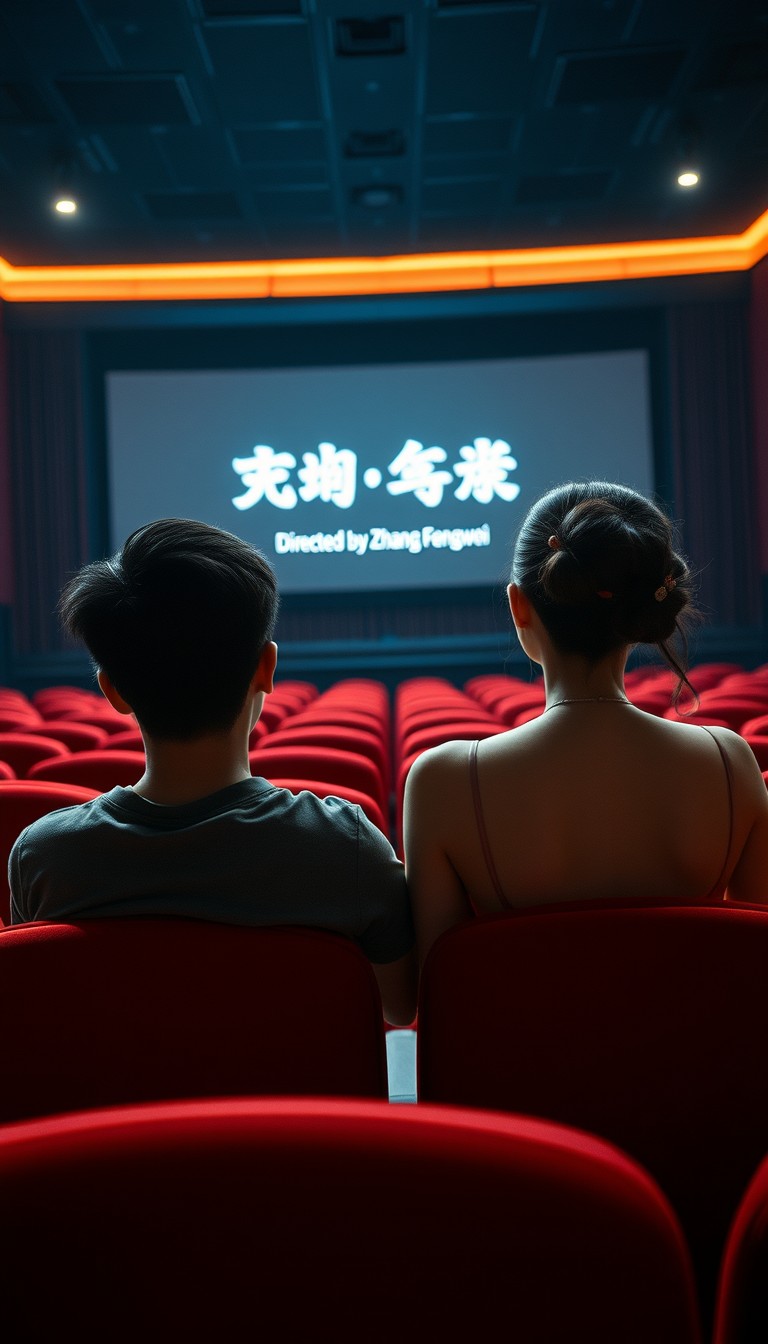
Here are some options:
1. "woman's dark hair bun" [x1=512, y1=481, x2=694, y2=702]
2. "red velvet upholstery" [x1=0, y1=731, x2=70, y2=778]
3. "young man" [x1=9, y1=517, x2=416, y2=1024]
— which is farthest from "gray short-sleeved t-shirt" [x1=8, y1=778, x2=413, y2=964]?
"red velvet upholstery" [x1=0, y1=731, x2=70, y2=778]

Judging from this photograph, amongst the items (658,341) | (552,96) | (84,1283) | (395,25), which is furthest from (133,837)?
(658,341)

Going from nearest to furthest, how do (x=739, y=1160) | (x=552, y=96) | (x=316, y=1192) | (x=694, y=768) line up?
(x=316, y=1192)
(x=739, y=1160)
(x=694, y=768)
(x=552, y=96)

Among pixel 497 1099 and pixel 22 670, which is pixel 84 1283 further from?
pixel 22 670

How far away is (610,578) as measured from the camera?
1.28m

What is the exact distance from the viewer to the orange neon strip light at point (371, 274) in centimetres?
946

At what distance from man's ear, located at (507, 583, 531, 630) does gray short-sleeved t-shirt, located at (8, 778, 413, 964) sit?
0.39 metres

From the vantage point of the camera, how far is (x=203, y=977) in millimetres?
904

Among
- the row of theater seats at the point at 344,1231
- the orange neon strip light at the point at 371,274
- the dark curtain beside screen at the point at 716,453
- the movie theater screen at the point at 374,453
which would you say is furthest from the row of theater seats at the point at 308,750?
the orange neon strip light at the point at 371,274

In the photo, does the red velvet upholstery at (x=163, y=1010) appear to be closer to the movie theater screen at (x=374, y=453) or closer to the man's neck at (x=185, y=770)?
the man's neck at (x=185, y=770)

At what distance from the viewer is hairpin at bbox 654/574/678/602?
50.4 inches

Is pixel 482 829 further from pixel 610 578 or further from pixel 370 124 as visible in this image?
pixel 370 124

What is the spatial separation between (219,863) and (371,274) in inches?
374

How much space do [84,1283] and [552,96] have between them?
7.32 metres

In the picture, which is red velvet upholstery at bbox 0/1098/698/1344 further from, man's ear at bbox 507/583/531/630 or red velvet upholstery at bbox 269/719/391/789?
red velvet upholstery at bbox 269/719/391/789
